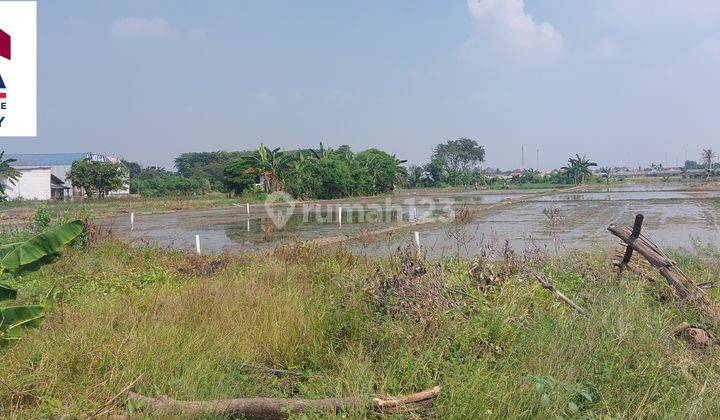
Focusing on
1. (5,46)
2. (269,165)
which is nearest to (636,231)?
(5,46)

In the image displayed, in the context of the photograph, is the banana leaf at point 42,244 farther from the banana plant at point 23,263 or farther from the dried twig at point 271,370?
the dried twig at point 271,370

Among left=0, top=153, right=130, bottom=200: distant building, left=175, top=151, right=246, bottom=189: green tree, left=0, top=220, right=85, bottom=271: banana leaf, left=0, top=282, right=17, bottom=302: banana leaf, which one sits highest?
left=175, top=151, right=246, bottom=189: green tree

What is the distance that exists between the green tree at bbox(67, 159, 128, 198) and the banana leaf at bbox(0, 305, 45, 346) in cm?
5052

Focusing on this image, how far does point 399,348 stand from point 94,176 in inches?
2044

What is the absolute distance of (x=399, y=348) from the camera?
3604 millimetres

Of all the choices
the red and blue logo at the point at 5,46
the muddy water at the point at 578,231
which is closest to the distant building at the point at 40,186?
the red and blue logo at the point at 5,46

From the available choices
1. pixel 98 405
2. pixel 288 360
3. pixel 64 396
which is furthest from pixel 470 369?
pixel 64 396

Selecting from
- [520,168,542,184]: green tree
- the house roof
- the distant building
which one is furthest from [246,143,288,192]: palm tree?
[520,168,542,184]: green tree

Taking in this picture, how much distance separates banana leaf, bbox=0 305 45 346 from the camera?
338cm

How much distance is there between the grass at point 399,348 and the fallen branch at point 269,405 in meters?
0.10

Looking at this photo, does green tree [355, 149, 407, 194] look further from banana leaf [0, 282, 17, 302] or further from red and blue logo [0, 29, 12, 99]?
banana leaf [0, 282, 17, 302]

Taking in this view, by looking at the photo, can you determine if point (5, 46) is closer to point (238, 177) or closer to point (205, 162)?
point (238, 177)

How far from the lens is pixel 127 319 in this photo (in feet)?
14.0

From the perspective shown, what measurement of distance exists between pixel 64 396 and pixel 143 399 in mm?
548
